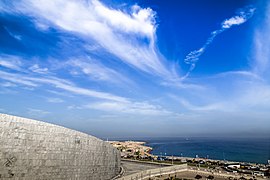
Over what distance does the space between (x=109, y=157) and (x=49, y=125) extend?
31.6 feet

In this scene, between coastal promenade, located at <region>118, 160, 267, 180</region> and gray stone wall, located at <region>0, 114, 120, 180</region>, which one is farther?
coastal promenade, located at <region>118, 160, 267, 180</region>

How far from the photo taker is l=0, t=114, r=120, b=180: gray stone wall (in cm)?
1634

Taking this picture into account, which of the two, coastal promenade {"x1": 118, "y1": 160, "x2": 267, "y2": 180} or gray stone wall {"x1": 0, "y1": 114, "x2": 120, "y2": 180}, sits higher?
gray stone wall {"x1": 0, "y1": 114, "x2": 120, "y2": 180}

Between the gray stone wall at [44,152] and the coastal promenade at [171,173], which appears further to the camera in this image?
the coastal promenade at [171,173]

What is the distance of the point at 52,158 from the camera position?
18.7m

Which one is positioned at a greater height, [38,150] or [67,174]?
[38,150]

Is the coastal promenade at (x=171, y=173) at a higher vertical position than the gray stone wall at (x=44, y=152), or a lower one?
lower

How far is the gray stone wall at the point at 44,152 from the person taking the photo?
1634 centimetres

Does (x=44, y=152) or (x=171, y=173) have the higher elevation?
Answer: (x=44, y=152)

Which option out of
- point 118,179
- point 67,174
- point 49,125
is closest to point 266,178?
point 118,179

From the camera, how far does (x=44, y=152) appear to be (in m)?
18.2

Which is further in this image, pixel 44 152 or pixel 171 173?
pixel 171 173

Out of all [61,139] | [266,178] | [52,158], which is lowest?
[266,178]

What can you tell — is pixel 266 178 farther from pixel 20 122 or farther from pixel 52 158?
pixel 20 122
